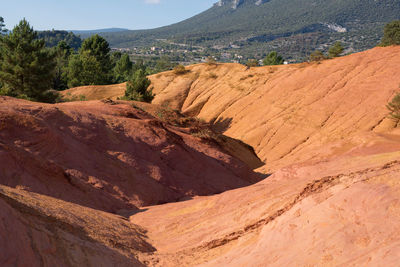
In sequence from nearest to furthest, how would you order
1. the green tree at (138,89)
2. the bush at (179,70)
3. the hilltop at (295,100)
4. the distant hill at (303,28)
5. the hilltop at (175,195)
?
1. the hilltop at (175,195)
2. the hilltop at (295,100)
3. the green tree at (138,89)
4. the bush at (179,70)
5. the distant hill at (303,28)

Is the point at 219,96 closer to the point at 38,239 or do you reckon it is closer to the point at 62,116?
the point at 62,116

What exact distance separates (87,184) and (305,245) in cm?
810

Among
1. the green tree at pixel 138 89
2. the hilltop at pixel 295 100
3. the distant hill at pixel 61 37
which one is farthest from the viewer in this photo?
the distant hill at pixel 61 37

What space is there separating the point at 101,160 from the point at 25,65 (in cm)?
1750

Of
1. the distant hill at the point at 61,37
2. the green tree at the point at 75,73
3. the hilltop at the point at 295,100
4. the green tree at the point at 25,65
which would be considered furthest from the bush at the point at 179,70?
the distant hill at the point at 61,37

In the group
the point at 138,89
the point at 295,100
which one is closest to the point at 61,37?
the point at 138,89

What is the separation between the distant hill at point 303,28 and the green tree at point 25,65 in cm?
10686

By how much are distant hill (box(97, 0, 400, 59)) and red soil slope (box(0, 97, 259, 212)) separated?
113m

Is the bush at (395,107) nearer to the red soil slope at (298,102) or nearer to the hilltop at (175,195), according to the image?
the red soil slope at (298,102)

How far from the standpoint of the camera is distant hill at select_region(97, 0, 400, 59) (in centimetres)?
13012

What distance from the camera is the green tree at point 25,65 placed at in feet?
83.6

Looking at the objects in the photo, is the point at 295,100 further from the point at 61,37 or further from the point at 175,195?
the point at 61,37

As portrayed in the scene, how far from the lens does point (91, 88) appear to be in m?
39.1

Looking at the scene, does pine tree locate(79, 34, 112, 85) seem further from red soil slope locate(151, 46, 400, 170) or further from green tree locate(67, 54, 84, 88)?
red soil slope locate(151, 46, 400, 170)
